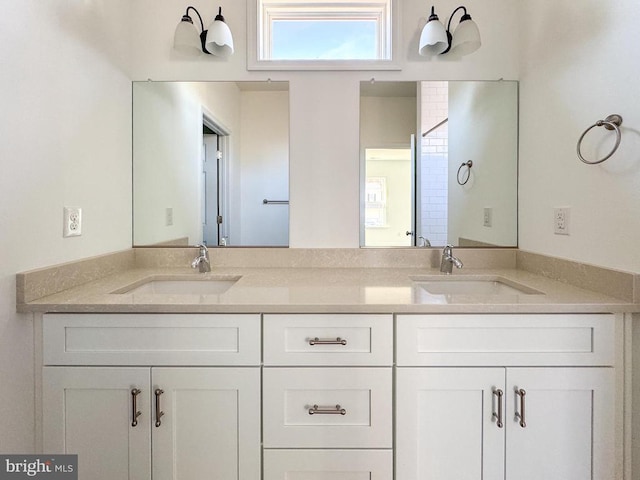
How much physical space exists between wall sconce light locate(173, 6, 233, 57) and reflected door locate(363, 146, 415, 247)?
78 cm

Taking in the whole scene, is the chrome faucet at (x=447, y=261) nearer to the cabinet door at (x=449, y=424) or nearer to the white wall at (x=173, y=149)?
the cabinet door at (x=449, y=424)

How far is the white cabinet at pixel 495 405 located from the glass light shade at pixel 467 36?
1.18m

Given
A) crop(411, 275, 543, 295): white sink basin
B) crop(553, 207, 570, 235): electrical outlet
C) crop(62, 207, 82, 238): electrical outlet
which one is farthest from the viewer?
crop(411, 275, 543, 295): white sink basin

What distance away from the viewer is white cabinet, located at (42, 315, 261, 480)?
3.53 ft

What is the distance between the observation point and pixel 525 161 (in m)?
1.63

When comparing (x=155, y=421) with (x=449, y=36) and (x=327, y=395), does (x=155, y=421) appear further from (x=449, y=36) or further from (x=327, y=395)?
(x=449, y=36)

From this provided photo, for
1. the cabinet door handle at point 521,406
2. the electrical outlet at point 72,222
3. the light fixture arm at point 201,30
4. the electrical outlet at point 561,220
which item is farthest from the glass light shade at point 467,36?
the electrical outlet at point 72,222

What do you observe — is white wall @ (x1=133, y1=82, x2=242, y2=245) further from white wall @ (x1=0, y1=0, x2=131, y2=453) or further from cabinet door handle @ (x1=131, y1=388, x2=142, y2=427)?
cabinet door handle @ (x1=131, y1=388, x2=142, y2=427)

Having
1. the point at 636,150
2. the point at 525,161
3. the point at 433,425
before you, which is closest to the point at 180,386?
the point at 433,425

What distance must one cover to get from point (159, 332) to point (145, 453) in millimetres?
360

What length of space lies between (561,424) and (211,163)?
163cm

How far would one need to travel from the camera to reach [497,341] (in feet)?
3.56

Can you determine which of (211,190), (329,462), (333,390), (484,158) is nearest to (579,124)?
(484,158)

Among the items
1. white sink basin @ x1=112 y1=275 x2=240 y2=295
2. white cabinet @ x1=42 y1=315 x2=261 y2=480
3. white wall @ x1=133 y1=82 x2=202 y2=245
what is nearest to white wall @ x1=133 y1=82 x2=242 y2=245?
white wall @ x1=133 y1=82 x2=202 y2=245
